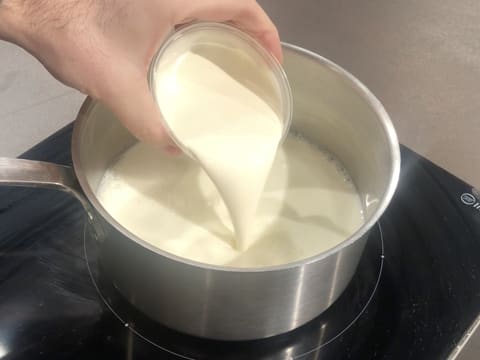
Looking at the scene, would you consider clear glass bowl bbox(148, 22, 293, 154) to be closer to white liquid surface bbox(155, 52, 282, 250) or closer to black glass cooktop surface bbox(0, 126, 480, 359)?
white liquid surface bbox(155, 52, 282, 250)

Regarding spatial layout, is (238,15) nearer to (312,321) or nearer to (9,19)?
(9,19)

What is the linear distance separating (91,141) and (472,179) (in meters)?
0.55

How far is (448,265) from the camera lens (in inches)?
29.8

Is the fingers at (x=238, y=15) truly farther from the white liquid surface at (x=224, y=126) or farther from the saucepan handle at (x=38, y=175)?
the saucepan handle at (x=38, y=175)

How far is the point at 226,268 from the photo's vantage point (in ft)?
1.82

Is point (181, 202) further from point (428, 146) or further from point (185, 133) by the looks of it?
point (428, 146)

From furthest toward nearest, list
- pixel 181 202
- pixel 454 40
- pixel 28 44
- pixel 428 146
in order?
pixel 454 40 < pixel 428 146 < pixel 181 202 < pixel 28 44

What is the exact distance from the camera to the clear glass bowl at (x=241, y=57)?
721mm

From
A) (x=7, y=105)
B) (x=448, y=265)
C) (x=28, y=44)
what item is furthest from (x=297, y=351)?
(x=7, y=105)

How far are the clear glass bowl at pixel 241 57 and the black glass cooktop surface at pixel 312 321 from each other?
0.20 meters

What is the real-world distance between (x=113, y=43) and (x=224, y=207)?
0.88 ft

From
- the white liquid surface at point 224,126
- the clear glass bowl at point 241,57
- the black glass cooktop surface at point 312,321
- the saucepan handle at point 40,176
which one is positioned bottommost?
the black glass cooktop surface at point 312,321

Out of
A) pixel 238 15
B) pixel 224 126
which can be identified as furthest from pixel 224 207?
pixel 238 15

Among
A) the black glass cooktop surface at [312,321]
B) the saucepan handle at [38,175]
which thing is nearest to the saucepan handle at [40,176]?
the saucepan handle at [38,175]
